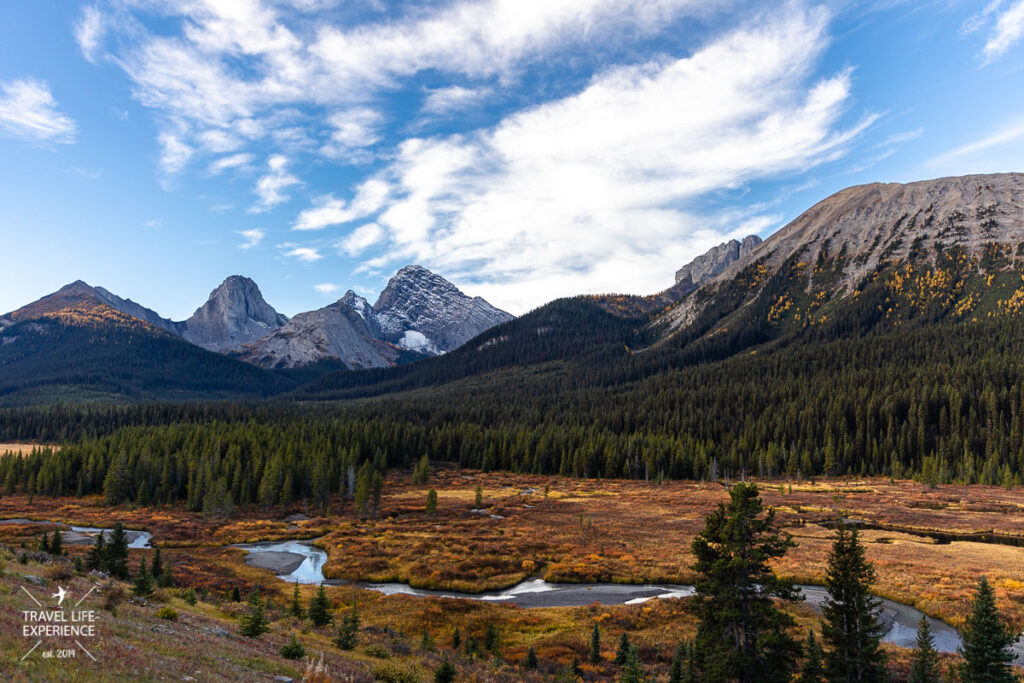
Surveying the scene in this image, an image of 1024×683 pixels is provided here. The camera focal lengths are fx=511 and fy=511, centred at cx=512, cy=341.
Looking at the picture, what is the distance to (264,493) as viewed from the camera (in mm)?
95125

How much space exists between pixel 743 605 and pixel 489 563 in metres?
40.0

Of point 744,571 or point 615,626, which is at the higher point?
point 744,571

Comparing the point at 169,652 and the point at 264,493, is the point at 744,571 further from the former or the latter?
the point at 264,493

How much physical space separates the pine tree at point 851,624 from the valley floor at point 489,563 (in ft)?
36.1

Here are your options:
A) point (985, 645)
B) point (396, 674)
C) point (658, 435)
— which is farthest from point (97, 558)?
point (658, 435)

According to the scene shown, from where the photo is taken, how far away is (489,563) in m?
56.0

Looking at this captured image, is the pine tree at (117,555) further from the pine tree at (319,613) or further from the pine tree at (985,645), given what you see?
the pine tree at (985,645)

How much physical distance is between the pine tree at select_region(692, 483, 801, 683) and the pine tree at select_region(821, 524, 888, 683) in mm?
2008

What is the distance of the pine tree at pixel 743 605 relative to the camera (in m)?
19.4

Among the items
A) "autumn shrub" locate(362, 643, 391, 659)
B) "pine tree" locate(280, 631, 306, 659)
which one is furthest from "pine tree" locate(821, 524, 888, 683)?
"pine tree" locate(280, 631, 306, 659)

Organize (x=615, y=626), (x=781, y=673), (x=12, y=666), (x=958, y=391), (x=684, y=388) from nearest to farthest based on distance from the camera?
(x=12, y=666)
(x=781, y=673)
(x=615, y=626)
(x=958, y=391)
(x=684, y=388)

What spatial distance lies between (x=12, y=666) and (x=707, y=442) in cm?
14957

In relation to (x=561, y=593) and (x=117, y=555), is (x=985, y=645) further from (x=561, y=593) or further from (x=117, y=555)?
(x=117, y=555)

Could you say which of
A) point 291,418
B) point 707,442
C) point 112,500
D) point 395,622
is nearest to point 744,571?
point 395,622
